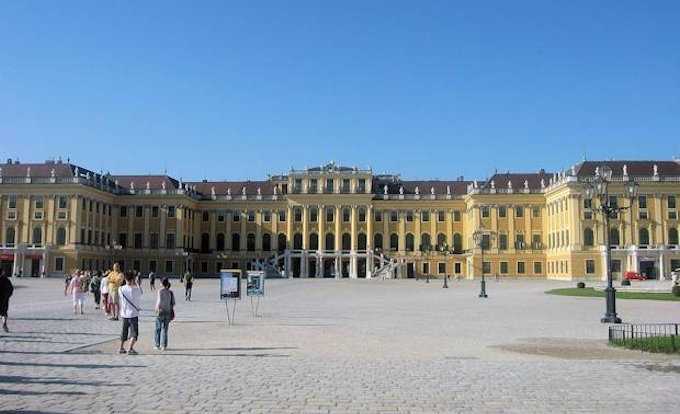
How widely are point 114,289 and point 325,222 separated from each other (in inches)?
2820

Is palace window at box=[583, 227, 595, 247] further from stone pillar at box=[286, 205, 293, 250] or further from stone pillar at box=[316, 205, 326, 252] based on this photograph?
stone pillar at box=[286, 205, 293, 250]

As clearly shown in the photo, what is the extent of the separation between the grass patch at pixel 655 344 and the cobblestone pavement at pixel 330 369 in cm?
57

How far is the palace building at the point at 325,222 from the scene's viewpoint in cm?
7631

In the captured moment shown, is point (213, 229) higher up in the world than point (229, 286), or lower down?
higher up

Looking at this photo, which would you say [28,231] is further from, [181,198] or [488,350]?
[488,350]

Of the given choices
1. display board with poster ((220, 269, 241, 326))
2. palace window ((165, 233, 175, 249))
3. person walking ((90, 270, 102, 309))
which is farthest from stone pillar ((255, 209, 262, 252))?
display board with poster ((220, 269, 241, 326))

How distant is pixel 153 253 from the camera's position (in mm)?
89500

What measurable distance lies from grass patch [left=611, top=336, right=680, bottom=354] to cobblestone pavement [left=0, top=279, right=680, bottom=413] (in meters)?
0.57

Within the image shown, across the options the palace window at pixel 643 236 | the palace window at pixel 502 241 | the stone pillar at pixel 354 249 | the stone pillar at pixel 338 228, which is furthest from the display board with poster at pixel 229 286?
the stone pillar at pixel 338 228

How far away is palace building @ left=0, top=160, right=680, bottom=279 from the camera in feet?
250

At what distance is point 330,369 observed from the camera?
12.5m

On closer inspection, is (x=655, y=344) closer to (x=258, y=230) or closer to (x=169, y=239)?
(x=169, y=239)

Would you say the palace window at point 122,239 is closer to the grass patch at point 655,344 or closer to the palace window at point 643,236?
the palace window at point 643,236

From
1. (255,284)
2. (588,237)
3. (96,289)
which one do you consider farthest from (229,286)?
(588,237)
